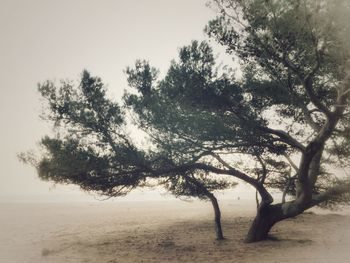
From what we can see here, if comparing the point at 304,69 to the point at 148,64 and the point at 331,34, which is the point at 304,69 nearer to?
the point at 331,34

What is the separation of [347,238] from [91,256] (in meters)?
11.9

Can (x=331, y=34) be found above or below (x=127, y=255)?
above

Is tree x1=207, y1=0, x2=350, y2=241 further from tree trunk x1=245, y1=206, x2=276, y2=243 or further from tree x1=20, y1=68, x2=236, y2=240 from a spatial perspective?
tree x1=20, y1=68, x2=236, y2=240

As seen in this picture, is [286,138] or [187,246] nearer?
[286,138]

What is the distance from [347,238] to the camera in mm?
17203

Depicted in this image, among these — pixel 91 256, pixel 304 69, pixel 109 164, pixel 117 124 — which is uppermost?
pixel 304 69

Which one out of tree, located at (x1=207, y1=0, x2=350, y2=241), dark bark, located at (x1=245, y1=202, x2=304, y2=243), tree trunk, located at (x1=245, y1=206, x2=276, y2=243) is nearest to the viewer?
tree, located at (x1=207, y1=0, x2=350, y2=241)

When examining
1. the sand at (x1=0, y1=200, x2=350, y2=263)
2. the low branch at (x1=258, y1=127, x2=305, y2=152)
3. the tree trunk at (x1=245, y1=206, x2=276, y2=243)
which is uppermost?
the low branch at (x1=258, y1=127, x2=305, y2=152)

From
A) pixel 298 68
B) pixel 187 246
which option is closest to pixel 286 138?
pixel 298 68

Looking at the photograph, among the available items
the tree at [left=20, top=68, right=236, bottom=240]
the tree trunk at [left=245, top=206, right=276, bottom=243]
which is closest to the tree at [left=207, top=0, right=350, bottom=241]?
the tree trunk at [left=245, top=206, right=276, bottom=243]

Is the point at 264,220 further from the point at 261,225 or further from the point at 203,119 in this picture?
the point at 203,119

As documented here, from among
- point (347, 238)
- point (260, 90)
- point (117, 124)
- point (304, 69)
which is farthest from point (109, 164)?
point (347, 238)

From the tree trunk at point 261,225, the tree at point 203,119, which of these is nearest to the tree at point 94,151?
the tree at point 203,119

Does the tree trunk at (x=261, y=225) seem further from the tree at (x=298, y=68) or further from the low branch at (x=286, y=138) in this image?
Result: the low branch at (x=286, y=138)
